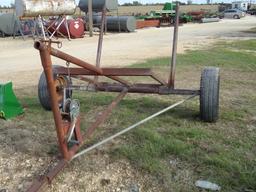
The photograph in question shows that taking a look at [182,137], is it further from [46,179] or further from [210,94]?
[46,179]

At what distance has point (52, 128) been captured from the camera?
486 centimetres

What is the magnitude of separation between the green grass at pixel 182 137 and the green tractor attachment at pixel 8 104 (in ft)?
0.49

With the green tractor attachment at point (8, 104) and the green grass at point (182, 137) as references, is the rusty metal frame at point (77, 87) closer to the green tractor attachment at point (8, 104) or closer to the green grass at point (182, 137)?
the green grass at point (182, 137)

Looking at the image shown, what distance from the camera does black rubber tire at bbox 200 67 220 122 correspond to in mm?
Answer: 4793

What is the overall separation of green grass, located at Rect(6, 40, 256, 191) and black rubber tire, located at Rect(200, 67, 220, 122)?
15 cm

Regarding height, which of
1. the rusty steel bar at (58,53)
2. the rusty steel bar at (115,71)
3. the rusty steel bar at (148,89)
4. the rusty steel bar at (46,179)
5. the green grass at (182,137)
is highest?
the rusty steel bar at (58,53)

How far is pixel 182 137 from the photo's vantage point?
4.44 meters

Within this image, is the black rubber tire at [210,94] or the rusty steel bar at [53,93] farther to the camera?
the black rubber tire at [210,94]

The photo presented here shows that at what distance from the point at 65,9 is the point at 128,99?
42.1 ft

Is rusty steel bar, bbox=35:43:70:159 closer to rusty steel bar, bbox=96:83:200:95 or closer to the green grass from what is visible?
the green grass

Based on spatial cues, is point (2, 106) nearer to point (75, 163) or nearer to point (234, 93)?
point (75, 163)

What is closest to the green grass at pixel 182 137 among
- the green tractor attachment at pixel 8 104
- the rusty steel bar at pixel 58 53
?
the green tractor attachment at pixel 8 104

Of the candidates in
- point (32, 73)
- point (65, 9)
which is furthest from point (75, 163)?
point (65, 9)

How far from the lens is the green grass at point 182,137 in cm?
358
